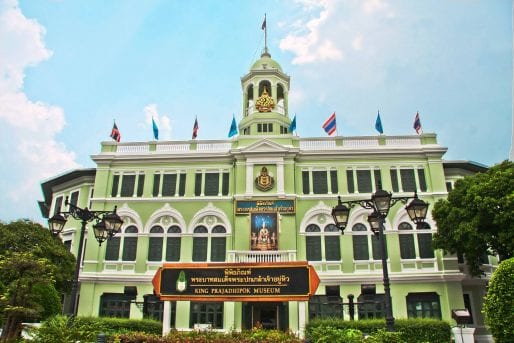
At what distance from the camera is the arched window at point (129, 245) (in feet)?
94.4

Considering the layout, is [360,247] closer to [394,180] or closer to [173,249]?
[394,180]

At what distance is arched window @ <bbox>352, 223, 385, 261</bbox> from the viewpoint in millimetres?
27688

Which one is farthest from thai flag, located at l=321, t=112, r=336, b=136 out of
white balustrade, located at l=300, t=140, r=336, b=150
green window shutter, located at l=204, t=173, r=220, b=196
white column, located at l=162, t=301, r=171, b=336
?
white column, located at l=162, t=301, r=171, b=336

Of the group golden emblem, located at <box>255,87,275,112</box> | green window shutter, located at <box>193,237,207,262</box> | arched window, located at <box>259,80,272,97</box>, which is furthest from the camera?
arched window, located at <box>259,80,272,97</box>

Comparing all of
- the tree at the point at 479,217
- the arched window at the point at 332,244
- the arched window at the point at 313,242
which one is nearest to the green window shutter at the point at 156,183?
the arched window at the point at 313,242

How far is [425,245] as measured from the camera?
2770cm

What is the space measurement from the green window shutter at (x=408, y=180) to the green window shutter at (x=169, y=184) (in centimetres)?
1610

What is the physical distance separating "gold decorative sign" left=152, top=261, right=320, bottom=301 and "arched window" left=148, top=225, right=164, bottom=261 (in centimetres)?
695

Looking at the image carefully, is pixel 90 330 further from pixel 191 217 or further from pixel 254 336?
pixel 191 217

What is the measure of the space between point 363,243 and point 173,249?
12.8 m

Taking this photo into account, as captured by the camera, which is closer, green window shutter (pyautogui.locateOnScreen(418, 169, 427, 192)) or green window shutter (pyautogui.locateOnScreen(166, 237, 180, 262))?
green window shutter (pyautogui.locateOnScreen(166, 237, 180, 262))

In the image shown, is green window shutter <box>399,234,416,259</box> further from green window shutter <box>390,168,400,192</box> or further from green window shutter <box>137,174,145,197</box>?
green window shutter <box>137,174,145,197</box>

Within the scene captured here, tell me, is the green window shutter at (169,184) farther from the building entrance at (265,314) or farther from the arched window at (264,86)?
the arched window at (264,86)

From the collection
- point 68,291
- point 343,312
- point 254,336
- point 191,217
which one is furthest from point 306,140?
point 68,291
